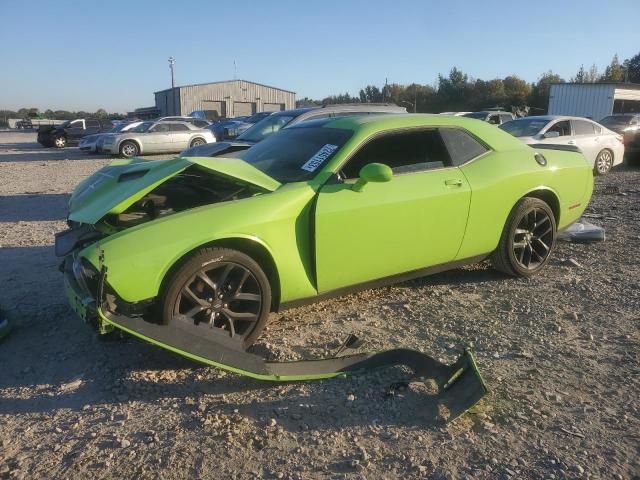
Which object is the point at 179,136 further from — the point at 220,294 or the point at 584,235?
the point at 220,294

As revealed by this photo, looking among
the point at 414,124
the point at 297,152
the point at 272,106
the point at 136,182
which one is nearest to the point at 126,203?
the point at 136,182

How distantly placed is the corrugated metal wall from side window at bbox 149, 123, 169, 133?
21924 millimetres

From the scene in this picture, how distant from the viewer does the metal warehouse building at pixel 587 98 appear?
93.5ft

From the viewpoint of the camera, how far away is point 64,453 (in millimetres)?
2418

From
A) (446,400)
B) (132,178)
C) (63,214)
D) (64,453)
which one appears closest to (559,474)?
(446,400)

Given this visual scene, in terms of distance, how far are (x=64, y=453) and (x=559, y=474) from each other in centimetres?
227

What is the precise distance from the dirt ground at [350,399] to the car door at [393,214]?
46 centimetres

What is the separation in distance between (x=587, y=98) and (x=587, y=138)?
66.4 ft

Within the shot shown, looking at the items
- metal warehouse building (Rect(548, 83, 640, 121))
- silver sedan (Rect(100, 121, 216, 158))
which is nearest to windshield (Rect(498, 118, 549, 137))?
silver sedan (Rect(100, 121, 216, 158))

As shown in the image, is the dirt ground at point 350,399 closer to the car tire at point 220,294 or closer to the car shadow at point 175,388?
the car shadow at point 175,388

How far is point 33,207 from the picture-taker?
332 inches

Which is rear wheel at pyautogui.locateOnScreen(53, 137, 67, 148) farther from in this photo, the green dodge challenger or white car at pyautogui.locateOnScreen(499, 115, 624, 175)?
the green dodge challenger

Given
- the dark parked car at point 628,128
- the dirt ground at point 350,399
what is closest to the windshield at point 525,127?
the dark parked car at point 628,128

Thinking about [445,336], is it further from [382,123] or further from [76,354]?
[76,354]
